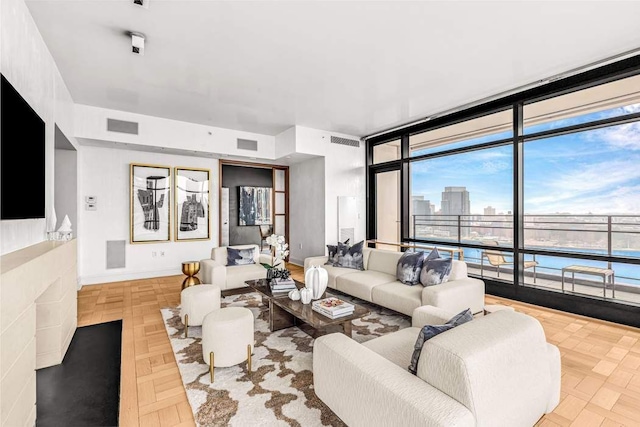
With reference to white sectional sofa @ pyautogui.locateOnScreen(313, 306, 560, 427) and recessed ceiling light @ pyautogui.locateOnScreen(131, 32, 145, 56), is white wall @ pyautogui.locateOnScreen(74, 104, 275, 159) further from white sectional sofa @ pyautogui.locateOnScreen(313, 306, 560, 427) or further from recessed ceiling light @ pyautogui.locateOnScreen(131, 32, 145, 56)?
white sectional sofa @ pyautogui.locateOnScreen(313, 306, 560, 427)

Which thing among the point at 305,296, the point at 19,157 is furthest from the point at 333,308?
the point at 19,157

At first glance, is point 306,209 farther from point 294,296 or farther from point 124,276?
point 294,296

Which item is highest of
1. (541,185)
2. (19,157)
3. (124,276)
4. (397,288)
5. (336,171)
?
(336,171)

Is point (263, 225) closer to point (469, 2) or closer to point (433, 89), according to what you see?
point (433, 89)

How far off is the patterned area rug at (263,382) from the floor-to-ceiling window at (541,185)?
254 cm

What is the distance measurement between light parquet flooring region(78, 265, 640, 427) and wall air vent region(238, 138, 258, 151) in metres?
3.18

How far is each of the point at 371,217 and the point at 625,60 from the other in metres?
4.37

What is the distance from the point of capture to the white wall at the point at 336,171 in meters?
5.84

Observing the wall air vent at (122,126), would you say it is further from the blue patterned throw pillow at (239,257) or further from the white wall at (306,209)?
the white wall at (306,209)

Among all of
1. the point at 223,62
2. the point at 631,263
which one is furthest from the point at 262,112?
the point at 631,263

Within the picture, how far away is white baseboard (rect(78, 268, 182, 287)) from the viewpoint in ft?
16.3

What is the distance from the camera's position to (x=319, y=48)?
295cm

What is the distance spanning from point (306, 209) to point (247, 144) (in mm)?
1861

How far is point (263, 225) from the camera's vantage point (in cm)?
725
